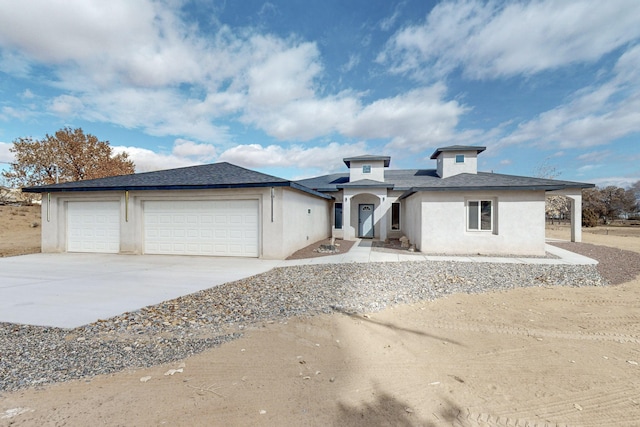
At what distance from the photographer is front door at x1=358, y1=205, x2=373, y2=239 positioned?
18484 millimetres

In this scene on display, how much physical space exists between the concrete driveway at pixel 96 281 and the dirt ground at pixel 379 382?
2.48 m

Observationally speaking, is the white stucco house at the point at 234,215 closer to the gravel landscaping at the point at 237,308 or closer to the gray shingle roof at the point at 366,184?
the gravel landscaping at the point at 237,308

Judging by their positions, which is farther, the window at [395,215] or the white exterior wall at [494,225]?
the window at [395,215]

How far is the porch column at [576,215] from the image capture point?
15789 mm

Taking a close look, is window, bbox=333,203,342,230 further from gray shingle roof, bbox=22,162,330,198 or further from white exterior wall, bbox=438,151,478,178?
white exterior wall, bbox=438,151,478,178

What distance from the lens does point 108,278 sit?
741 cm

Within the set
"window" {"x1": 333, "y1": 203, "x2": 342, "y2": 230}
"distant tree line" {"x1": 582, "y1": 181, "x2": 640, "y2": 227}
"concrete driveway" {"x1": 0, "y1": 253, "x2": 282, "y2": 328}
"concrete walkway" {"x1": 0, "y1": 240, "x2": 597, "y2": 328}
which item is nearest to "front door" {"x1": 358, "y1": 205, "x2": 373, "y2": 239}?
"window" {"x1": 333, "y1": 203, "x2": 342, "y2": 230}

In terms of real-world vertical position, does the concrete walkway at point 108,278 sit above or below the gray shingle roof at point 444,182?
below

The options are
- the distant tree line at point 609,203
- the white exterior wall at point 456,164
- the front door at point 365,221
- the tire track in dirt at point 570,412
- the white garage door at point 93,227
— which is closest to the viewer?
the tire track in dirt at point 570,412

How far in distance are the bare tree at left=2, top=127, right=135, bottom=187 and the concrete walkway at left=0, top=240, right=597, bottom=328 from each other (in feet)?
72.1

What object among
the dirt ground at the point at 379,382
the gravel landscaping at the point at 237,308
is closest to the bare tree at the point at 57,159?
the gravel landscaping at the point at 237,308

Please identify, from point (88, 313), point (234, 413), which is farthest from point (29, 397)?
point (88, 313)

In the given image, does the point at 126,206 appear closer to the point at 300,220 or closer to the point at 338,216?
the point at 300,220

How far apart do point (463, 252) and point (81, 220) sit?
16071mm
